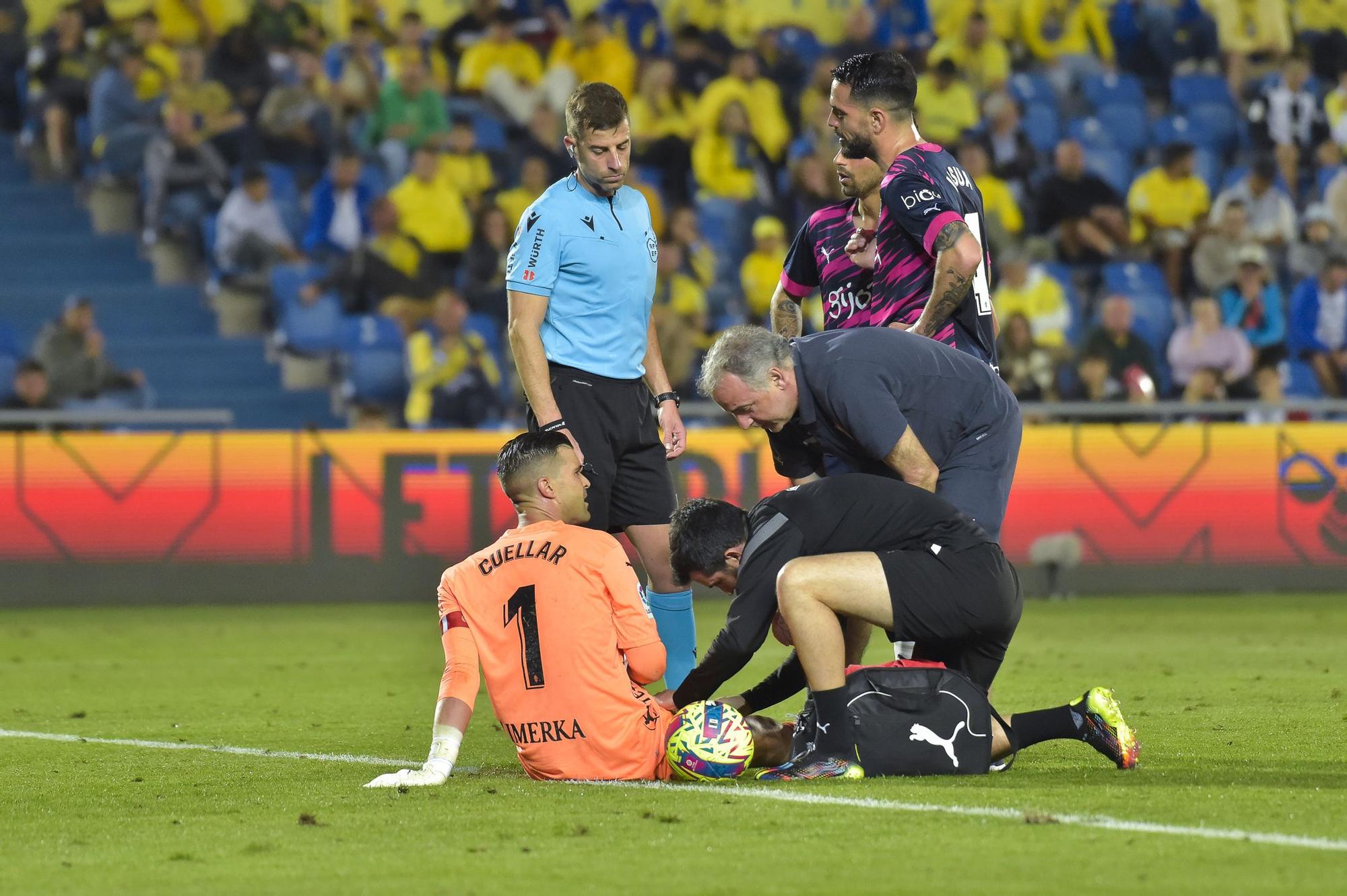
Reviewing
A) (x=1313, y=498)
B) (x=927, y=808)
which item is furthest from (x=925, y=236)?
(x=1313, y=498)

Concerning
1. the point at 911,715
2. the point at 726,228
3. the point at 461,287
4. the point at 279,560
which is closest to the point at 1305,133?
the point at 726,228

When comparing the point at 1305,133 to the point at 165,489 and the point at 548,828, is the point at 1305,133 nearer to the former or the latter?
the point at 165,489

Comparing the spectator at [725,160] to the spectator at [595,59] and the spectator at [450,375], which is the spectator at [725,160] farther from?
the spectator at [450,375]

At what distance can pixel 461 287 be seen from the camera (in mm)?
16906

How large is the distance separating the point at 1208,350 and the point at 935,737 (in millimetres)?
11420

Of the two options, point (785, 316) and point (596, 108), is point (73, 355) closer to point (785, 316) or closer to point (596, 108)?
point (785, 316)

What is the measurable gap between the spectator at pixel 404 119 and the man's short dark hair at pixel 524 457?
11.9 m

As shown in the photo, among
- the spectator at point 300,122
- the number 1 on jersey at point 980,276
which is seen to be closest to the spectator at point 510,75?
the spectator at point 300,122

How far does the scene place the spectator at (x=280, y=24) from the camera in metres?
18.6

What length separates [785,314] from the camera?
8.02 m

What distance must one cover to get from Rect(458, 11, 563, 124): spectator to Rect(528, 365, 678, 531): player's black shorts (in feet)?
36.7

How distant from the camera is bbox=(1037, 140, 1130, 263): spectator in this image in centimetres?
1842

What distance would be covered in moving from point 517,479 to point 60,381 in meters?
9.98

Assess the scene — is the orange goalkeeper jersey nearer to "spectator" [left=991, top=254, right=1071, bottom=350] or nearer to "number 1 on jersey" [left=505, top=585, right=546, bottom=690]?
"number 1 on jersey" [left=505, top=585, right=546, bottom=690]
